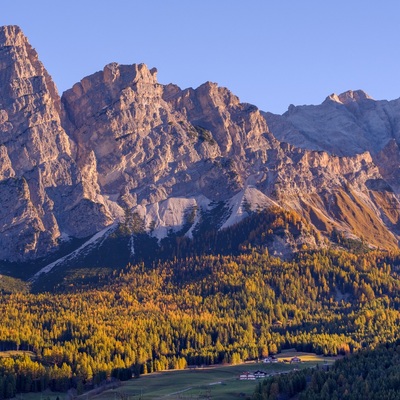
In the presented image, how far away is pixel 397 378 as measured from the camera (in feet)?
638

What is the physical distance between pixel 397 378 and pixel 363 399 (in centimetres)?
1007

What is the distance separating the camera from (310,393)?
198500 mm

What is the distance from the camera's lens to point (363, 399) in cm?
18775

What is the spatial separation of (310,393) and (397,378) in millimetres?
15927

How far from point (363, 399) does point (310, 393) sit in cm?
1343
